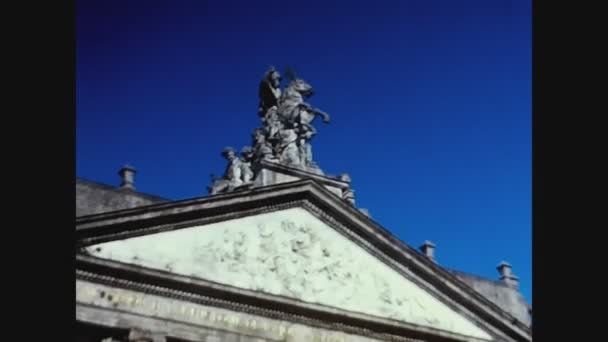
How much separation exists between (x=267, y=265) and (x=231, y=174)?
13.3 ft

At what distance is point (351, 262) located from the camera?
2038 cm

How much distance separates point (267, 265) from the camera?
19.0 m

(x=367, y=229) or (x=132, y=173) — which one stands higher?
(x=132, y=173)

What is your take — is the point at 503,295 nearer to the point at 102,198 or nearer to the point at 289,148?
the point at 289,148

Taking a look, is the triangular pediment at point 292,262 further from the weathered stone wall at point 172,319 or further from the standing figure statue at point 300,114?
the standing figure statue at point 300,114

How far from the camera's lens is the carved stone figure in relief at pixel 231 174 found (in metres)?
22.1

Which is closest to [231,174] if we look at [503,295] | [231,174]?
[231,174]

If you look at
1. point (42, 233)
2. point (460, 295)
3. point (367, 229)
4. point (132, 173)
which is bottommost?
point (42, 233)

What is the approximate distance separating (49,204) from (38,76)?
1.30 feet
